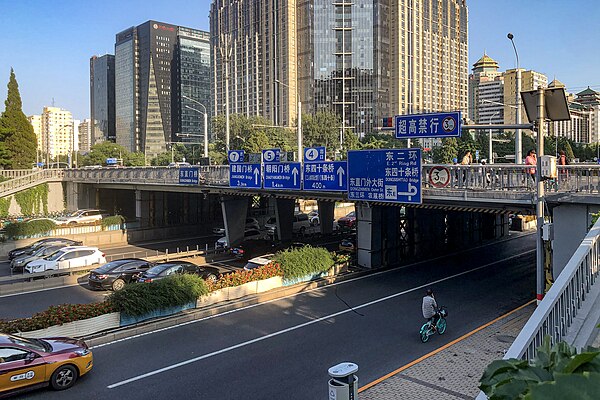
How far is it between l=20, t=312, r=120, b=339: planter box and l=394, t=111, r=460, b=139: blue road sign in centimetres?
1153

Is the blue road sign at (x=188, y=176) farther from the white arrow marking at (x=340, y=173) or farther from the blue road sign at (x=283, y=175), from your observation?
the white arrow marking at (x=340, y=173)

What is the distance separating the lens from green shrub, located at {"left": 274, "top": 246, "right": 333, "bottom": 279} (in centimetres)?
2388

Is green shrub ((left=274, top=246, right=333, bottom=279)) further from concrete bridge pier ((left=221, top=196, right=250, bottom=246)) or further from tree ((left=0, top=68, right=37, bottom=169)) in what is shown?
tree ((left=0, top=68, right=37, bottom=169))

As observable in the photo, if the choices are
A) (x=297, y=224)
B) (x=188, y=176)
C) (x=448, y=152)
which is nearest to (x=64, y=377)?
(x=188, y=176)

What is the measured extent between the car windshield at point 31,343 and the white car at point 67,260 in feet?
57.2

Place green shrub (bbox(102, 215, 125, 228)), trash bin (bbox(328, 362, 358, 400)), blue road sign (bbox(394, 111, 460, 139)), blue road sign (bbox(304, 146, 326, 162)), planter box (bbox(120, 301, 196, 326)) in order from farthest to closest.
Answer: green shrub (bbox(102, 215, 125, 228)) → blue road sign (bbox(304, 146, 326, 162)) → planter box (bbox(120, 301, 196, 326)) → blue road sign (bbox(394, 111, 460, 139)) → trash bin (bbox(328, 362, 358, 400))

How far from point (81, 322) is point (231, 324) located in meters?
4.95

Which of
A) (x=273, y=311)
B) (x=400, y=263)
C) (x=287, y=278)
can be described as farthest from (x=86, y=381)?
(x=400, y=263)

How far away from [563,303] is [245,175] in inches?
974

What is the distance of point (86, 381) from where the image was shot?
1334 centimetres

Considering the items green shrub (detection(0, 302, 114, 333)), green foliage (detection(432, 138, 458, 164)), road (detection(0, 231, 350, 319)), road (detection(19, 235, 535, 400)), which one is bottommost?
road (detection(0, 231, 350, 319))

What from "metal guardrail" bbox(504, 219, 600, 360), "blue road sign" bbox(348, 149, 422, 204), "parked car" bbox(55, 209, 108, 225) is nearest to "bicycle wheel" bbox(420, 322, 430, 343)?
"blue road sign" bbox(348, 149, 422, 204)

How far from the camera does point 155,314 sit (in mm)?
18656

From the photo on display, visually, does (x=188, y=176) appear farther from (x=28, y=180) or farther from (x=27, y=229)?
(x=28, y=180)
